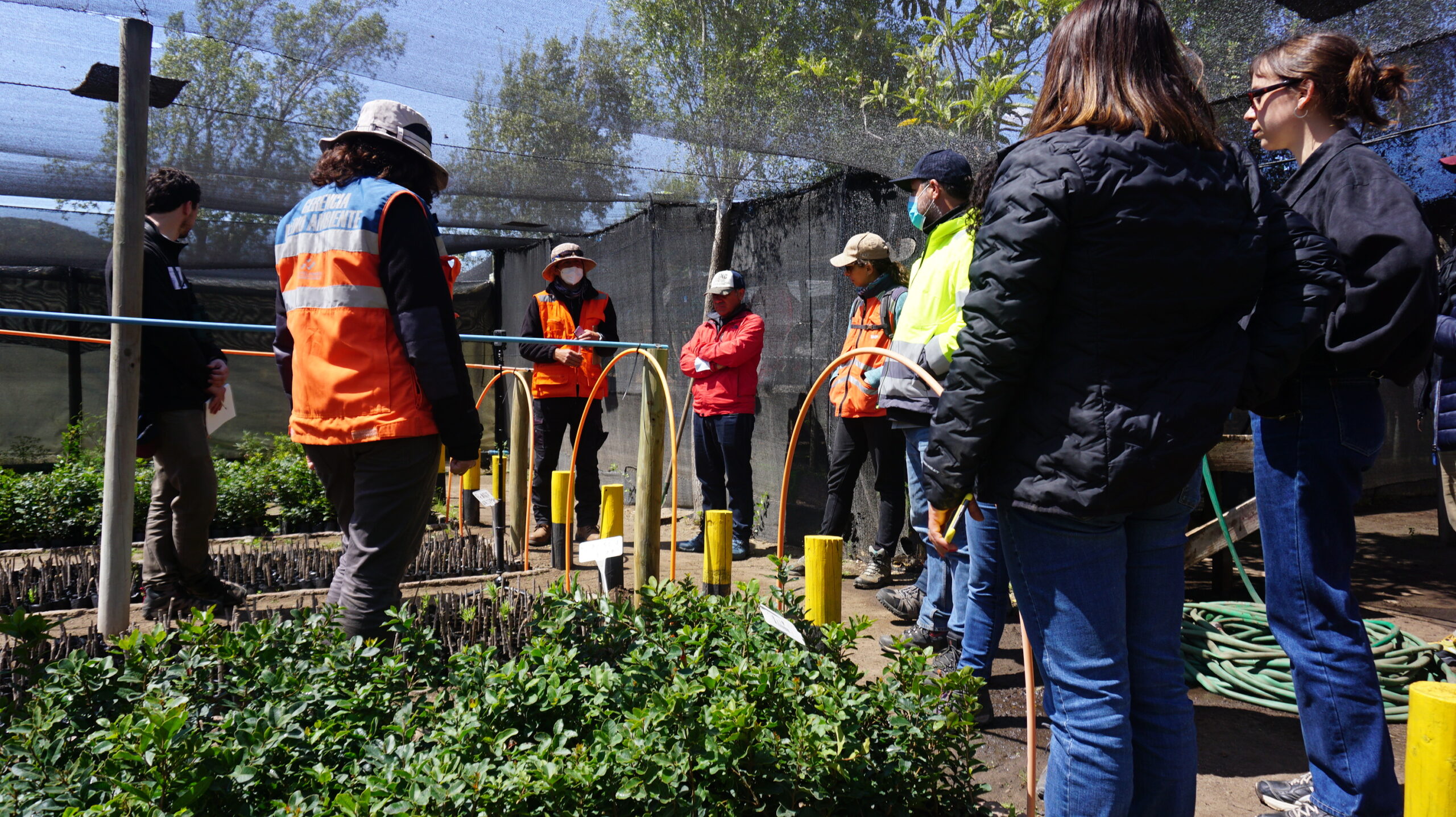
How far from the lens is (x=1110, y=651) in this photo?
156 cm

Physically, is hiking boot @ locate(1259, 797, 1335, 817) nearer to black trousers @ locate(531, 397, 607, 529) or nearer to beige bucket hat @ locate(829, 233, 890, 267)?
beige bucket hat @ locate(829, 233, 890, 267)

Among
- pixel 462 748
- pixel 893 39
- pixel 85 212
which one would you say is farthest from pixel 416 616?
pixel 85 212

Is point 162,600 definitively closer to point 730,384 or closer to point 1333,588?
point 730,384

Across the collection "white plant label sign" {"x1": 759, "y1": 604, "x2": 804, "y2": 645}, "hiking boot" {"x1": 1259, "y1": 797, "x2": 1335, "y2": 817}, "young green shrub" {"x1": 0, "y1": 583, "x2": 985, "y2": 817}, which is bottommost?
"hiking boot" {"x1": 1259, "y1": 797, "x2": 1335, "y2": 817}

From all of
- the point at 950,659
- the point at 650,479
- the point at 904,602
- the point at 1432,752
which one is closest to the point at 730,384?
the point at 904,602

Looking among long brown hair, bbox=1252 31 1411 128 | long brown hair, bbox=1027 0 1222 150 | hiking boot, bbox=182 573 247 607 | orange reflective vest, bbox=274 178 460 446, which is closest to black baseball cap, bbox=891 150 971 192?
long brown hair, bbox=1252 31 1411 128

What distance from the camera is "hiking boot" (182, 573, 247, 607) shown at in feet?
12.4

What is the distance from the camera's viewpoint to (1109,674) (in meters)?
1.56

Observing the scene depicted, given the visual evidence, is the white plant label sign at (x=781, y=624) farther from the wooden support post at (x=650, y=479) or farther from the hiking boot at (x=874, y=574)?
the hiking boot at (x=874, y=574)

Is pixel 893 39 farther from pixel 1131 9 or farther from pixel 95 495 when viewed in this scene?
pixel 95 495

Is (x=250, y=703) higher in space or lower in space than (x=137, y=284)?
lower

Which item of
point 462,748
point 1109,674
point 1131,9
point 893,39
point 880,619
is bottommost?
point 880,619

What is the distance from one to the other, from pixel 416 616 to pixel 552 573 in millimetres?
2571

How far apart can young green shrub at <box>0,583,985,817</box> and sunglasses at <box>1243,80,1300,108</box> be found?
5.22 feet
